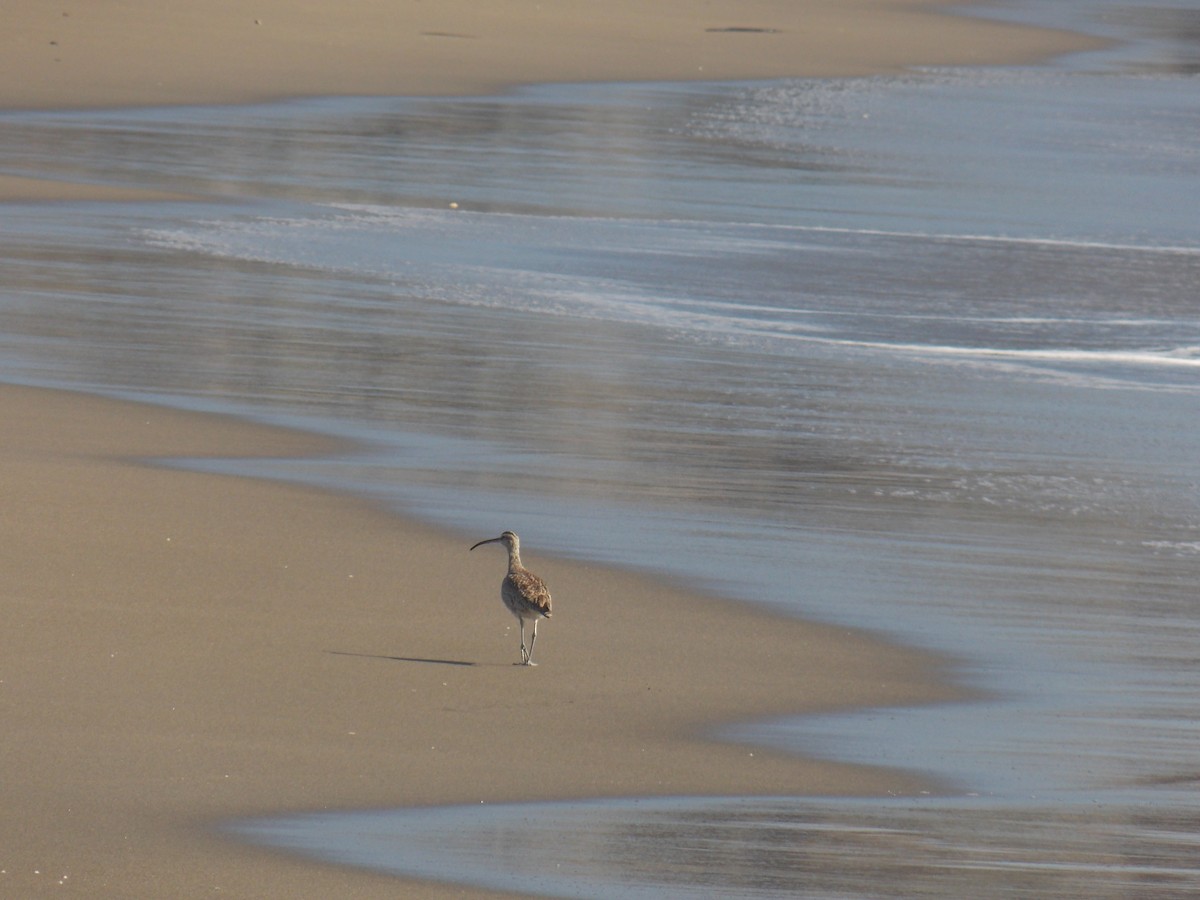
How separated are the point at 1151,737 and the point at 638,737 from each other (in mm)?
1662

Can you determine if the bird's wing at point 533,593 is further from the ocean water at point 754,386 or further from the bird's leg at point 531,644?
the ocean water at point 754,386

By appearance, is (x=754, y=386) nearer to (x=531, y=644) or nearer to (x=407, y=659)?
(x=531, y=644)

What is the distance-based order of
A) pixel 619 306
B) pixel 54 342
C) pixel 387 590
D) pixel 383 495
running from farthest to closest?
1. pixel 619 306
2. pixel 54 342
3. pixel 383 495
4. pixel 387 590

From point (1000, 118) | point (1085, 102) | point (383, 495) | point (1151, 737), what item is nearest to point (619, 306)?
point (383, 495)

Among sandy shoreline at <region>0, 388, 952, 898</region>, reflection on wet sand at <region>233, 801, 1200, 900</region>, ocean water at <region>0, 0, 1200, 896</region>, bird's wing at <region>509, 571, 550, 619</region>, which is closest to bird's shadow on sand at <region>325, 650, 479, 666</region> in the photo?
sandy shoreline at <region>0, 388, 952, 898</region>

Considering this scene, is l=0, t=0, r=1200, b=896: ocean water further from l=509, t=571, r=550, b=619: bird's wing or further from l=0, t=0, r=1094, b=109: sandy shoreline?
l=0, t=0, r=1094, b=109: sandy shoreline

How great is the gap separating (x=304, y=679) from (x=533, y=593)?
798mm

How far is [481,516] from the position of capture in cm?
983

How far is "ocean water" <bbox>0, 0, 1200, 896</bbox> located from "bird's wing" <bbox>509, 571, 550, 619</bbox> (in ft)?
2.69

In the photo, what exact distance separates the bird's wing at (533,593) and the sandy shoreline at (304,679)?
224 mm

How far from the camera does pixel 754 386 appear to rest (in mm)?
12938

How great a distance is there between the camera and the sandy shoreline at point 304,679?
246 inches

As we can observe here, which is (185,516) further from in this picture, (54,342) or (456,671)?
(54,342)

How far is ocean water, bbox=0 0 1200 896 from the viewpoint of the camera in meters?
6.55
